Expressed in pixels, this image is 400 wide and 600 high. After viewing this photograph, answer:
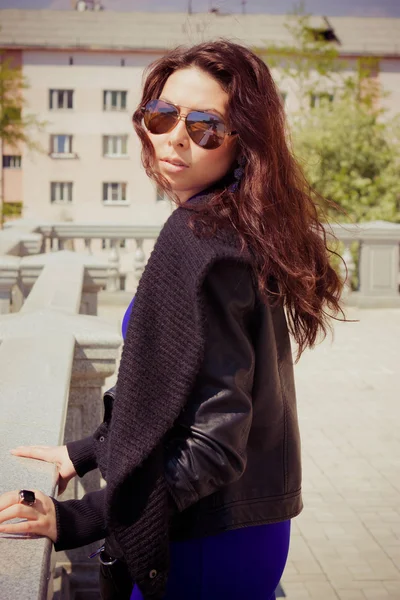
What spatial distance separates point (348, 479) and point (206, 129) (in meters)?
4.32

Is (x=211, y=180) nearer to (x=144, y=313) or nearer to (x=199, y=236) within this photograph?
(x=199, y=236)

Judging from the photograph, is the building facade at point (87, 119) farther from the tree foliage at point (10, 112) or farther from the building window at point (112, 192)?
the tree foliage at point (10, 112)

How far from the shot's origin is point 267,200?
188 cm

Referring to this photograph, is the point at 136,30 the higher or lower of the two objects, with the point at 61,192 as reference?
higher

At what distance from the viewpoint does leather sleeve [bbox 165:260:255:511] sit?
1.66 metres

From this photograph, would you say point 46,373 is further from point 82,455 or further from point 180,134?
point 180,134

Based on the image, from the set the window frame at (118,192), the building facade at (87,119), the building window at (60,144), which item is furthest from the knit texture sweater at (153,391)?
the building window at (60,144)

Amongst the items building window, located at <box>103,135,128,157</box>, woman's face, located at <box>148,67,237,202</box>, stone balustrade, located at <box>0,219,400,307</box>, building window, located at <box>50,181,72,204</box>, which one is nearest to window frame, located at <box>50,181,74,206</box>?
building window, located at <box>50,181,72,204</box>

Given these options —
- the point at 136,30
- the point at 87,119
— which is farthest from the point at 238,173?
the point at 136,30

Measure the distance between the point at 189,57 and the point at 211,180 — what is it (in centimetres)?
27

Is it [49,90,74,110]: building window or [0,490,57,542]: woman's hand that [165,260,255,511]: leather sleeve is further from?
[49,90,74,110]: building window

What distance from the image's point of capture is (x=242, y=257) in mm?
1712

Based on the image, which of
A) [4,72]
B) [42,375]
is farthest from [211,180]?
[4,72]

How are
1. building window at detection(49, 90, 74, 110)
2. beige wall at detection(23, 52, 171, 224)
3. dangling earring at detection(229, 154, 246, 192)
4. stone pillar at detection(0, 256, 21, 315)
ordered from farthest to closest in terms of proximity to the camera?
1. building window at detection(49, 90, 74, 110)
2. beige wall at detection(23, 52, 171, 224)
3. stone pillar at detection(0, 256, 21, 315)
4. dangling earring at detection(229, 154, 246, 192)
